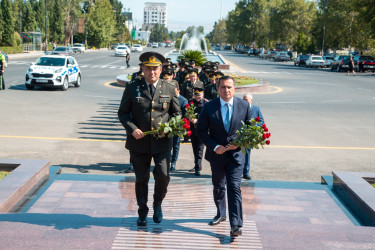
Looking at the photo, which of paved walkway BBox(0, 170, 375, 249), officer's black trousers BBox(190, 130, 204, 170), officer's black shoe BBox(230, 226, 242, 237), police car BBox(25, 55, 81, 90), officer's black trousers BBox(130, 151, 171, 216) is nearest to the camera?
paved walkway BBox(0, 170, 375, 249)

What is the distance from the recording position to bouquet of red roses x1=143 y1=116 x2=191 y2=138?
4.76 meters

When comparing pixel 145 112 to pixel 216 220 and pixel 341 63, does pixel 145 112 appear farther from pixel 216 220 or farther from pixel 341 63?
pixel 341 63

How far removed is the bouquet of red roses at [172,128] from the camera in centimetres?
476

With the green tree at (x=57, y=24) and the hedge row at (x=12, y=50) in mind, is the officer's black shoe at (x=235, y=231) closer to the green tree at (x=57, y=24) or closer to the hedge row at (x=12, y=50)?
the hedge row at (x=12, y=50)

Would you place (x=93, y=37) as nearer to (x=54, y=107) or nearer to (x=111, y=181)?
(x=54, y=107)

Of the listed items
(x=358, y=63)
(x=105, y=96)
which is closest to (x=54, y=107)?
(x=105, y=96)

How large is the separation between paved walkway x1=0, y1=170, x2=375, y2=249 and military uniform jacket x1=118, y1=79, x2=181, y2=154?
34.2 inches

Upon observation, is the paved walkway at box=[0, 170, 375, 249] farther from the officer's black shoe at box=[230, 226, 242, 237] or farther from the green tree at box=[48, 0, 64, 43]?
the green tree at box=[48, 0, 64, 43]

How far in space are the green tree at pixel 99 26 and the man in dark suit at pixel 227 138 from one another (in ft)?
325

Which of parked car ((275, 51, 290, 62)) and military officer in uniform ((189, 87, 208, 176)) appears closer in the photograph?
military officer in uniform ((189, 87, 208, 176))

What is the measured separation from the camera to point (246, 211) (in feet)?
20.2

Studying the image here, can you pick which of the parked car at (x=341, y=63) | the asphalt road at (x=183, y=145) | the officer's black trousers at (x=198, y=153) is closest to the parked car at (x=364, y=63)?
the parked car at (x=341, y=63)

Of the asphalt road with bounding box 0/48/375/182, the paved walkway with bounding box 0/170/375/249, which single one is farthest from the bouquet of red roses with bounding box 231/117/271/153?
the asphalt road with bounding box 0/48/375/182

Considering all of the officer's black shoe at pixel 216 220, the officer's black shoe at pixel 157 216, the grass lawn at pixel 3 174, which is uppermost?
the officer's black shoe at pixel 157 216
